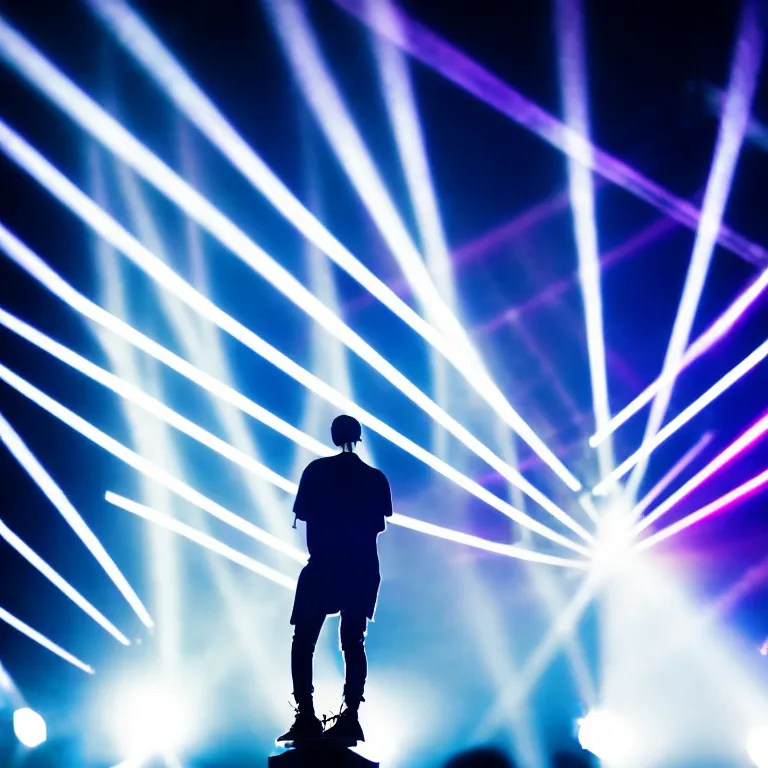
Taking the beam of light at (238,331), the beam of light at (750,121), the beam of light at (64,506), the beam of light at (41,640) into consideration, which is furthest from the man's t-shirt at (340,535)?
the beam of light at (750,121)

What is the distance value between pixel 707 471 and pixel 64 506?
14.8ft

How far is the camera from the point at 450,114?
485cm

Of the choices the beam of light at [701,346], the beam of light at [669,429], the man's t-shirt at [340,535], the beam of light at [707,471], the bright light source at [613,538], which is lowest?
the man's t-shirt at [340,535]

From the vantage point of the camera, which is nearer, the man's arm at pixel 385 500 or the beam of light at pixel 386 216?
the man's arm at pixel 385 500

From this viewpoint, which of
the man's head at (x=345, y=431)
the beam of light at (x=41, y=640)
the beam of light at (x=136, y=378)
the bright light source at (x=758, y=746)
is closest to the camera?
the man's head at (x=345, y=431)

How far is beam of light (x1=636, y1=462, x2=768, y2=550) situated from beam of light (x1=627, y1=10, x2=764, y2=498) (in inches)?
12.6

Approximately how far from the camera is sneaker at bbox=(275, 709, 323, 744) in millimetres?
2395

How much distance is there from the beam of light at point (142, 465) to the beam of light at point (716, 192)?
2499mm

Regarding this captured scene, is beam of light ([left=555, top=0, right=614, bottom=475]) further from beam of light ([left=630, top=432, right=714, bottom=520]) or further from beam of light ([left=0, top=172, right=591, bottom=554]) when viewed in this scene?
beam of light ([left=0, top=172, right=591, bottom=554])

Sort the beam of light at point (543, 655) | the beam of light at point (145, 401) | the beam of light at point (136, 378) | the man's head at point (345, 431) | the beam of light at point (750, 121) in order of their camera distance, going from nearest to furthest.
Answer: the man's head at point (345, 431) → the beam of light at point (543, 655) → the beam of light at point (750, 121) → the beam of light at point (136, 378) → the beam of light at point (145, 401)

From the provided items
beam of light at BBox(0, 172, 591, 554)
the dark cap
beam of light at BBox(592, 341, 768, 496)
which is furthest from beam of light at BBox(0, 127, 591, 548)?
the dark cap

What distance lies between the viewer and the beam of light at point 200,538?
481 cm

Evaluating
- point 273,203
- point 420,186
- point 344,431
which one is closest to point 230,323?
point 273,203

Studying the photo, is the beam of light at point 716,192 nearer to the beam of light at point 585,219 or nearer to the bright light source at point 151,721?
the beam of light at point 585,219
